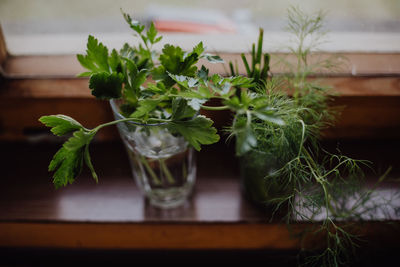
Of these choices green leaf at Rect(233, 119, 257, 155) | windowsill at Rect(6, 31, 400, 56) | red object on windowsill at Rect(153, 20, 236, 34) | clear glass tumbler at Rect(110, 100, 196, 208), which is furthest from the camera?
red object on windowsill at Rect(153, 20, 236, 34)

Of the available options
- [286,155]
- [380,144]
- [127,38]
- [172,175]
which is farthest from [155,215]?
[380,144]

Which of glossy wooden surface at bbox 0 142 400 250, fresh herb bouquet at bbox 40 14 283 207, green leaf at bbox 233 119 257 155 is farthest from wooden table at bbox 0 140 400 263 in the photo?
green leaf at bbox 233 119 257 155

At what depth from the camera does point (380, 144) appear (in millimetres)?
827

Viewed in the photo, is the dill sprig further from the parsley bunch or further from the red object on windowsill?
the red object on windowsill

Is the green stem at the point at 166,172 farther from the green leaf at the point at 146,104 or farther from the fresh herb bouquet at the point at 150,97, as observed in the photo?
the green leaf at the point at 146,104

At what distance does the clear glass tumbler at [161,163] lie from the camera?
0.64 metres

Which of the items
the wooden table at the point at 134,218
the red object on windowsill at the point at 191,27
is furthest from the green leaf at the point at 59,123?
the red object on windowsill at the point at 191,27

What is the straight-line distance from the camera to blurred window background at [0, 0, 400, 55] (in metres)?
A: 0.78

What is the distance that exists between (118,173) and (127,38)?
1.10 feet

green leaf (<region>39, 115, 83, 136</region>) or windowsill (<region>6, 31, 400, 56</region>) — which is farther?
Result: windowsill (<region>6, 31, 400, 56</region>)

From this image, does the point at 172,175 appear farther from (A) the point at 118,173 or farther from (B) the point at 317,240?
(B) the point at 317,240

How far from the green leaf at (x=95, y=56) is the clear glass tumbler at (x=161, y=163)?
0.26 ft

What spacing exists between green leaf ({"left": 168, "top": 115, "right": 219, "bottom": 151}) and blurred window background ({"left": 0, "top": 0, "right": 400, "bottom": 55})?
0.34m

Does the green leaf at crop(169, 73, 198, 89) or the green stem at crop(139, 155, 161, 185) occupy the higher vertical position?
the green leaf at crop(169, 73, 198, 89)
